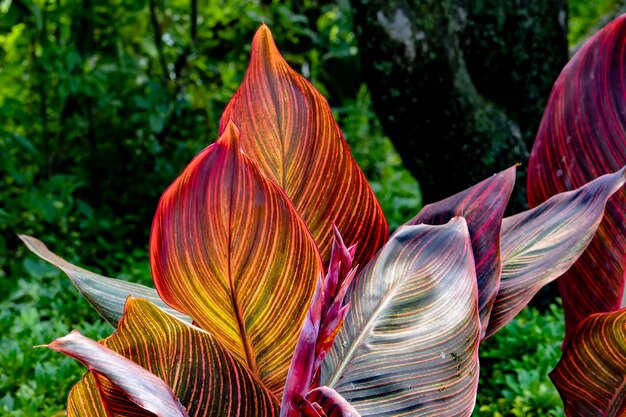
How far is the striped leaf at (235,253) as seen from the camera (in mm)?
795

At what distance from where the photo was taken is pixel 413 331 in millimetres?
893

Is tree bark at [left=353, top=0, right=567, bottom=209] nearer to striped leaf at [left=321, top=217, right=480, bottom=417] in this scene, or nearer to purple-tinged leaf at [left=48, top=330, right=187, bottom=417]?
striped leaf at [left=321, top=217, right=480, bottom=417]

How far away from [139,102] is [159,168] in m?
0.34

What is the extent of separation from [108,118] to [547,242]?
290 cm

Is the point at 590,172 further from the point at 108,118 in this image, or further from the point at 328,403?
the point at 108,118

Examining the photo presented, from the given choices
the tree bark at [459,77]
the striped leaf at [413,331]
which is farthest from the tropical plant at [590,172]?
the tree bark at [459,77]

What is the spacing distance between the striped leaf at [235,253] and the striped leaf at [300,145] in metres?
0.16

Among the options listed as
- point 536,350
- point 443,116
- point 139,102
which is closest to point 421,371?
point 536,350

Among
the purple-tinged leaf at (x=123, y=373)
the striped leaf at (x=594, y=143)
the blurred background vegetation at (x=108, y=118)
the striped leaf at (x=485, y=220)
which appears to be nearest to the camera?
the purple-tinged leaf at (x=123, y=373)

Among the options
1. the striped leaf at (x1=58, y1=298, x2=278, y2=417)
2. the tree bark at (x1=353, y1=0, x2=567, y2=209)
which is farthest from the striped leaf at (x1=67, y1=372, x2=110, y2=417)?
the tree bark at (x1=353, y1=0, x2=567, y2=209)

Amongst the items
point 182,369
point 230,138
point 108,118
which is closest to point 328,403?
point 182,369

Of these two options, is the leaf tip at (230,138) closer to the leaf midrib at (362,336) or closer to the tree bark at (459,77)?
the leaf midrib at (362,336)

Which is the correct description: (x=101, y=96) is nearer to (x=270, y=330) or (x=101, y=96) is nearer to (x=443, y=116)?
(x=443, y=116)

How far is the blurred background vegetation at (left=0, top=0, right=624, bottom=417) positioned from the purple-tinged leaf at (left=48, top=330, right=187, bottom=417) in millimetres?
1528
